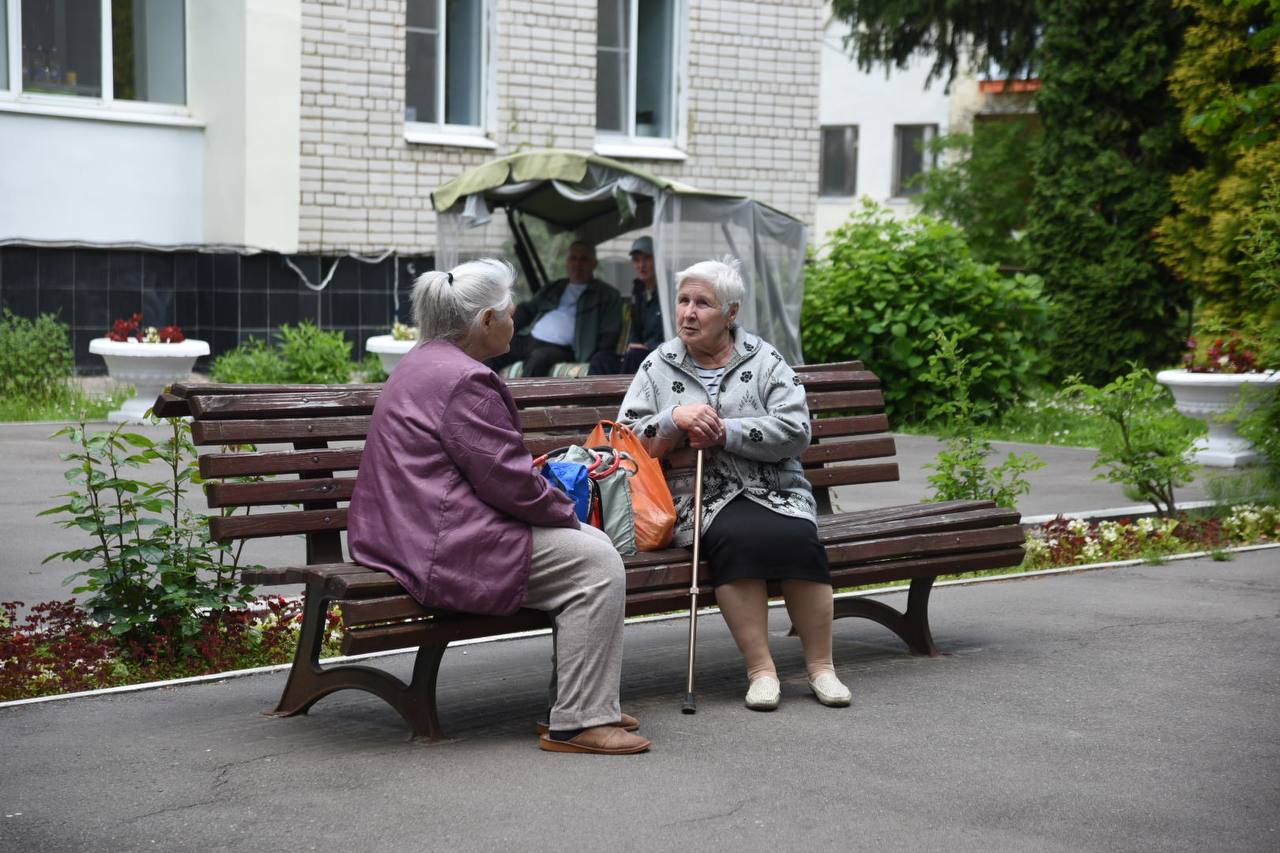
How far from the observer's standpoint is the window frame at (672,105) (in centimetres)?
1942

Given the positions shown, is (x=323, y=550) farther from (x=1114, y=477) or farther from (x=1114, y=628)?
(x=1114, y=477)

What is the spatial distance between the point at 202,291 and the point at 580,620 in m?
12.9

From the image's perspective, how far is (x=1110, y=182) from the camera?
19.7 m

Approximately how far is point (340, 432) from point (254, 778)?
4.39 ft

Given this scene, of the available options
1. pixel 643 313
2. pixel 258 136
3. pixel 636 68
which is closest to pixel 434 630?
pixel 643 313

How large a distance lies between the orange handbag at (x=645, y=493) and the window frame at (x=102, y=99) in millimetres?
12000

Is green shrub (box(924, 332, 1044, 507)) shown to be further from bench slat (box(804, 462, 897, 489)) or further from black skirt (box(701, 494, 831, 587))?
black skirt (box(701, 494, 831, 587))

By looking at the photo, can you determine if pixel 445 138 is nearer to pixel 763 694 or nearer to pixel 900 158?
pixel 763 694

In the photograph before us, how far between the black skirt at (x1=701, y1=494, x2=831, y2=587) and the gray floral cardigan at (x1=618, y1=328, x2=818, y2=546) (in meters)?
0.07

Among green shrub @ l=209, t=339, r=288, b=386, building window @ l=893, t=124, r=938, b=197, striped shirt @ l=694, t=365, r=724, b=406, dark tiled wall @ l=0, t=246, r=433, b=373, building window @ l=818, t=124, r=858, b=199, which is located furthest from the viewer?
building window @ l=818, t=124, r=858, b=199

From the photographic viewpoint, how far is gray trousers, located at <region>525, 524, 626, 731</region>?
4.79 m

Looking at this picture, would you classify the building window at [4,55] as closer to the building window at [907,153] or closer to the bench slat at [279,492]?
the bench slat at [279,492]

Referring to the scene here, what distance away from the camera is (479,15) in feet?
60.3

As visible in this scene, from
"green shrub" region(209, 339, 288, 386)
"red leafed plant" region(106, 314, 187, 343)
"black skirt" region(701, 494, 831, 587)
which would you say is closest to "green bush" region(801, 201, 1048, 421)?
"green shrub" region(209, 339, 288, 386)
